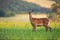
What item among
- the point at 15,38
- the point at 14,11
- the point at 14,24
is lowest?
the point at 15,38

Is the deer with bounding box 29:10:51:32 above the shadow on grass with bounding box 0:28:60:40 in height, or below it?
above

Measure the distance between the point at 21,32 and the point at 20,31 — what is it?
0.05 ft

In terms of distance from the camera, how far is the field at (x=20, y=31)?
199 cm

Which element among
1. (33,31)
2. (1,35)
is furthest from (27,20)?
(1,35)

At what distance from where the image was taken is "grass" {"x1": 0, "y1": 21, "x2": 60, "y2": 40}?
1.99 meters

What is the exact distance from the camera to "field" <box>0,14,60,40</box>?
1.99 m

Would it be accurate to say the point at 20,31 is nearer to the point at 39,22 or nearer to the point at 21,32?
the point at 21,32

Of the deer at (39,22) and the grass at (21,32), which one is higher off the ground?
the deer at (39,22)

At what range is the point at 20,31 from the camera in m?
Answer: 2.00

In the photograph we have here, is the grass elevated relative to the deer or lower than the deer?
lower

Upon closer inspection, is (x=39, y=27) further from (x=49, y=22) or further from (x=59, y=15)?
(x=59, y=15)

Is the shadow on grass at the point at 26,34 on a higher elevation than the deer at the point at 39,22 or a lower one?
lower

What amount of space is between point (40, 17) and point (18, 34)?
0.97 ft

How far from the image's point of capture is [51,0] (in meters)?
2.01
